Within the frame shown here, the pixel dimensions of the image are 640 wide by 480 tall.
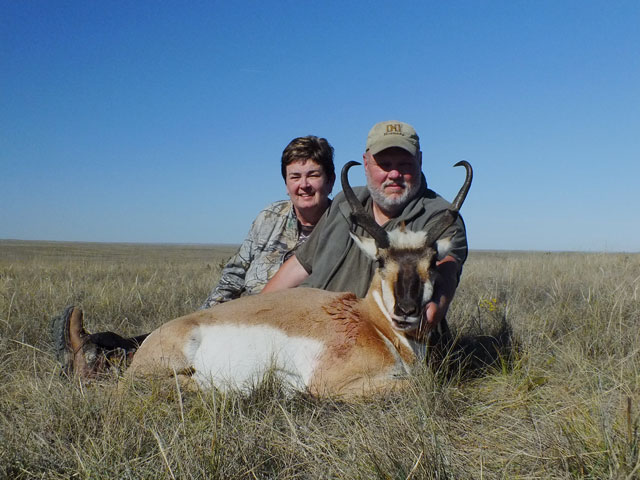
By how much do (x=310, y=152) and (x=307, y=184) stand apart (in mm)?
409

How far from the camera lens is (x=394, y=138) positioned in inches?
202

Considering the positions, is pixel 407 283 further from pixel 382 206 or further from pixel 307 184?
pixel 307 184

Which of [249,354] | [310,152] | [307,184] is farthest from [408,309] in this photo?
[310,152]

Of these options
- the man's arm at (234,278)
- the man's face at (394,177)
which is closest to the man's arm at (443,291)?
the man's face at (394,177)

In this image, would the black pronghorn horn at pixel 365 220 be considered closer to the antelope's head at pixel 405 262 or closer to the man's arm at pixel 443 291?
the antelope's head at pixel 405 262

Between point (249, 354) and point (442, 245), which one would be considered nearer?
point (249, 354)

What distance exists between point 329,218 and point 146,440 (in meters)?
3.29

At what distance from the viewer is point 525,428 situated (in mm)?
Result: 2836

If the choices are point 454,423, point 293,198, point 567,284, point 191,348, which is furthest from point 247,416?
point 567,284

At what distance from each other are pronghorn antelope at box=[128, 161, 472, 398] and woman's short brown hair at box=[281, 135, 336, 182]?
229 cm

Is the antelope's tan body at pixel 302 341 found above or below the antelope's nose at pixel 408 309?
below

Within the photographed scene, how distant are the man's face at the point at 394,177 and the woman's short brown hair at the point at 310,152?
1210 mm

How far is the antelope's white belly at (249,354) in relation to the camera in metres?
3.88

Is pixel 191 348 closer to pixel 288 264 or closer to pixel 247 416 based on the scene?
pixel 247 416
